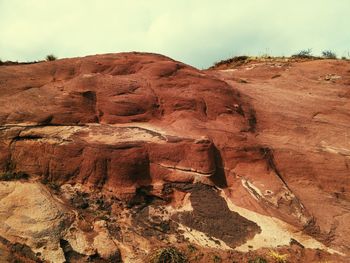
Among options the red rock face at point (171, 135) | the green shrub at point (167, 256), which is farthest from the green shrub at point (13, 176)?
the green shrub at point (167, 256)

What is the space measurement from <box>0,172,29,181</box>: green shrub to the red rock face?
0.19 metres

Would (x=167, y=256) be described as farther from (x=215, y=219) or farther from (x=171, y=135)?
(x=171, y=135)

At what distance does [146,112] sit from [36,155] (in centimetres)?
322

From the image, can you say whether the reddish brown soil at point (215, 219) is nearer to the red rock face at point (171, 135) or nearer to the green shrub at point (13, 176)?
the red rock face at point (171, 135)

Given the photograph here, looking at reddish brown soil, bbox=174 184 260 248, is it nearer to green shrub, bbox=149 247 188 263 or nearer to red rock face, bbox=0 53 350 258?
red rock face, bbox=0 53 350 258

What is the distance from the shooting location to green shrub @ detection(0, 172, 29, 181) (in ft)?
30.0

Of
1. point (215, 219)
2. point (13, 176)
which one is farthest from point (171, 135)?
point (13, 176)

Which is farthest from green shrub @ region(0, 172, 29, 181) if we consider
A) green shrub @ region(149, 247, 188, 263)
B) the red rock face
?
green shrub @ region(149, 247, 188, 263)

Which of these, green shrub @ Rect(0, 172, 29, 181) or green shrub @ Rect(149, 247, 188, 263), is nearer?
green shrub @ Rect(149, 247, 188, 263)

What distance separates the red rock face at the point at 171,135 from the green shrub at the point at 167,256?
1.80 metres

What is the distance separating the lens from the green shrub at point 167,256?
27.0ft

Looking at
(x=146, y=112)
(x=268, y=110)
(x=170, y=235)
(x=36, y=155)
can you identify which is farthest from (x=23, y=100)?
(x=268, y=110)

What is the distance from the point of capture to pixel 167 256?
326 inches

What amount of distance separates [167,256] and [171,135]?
11.0 feet
